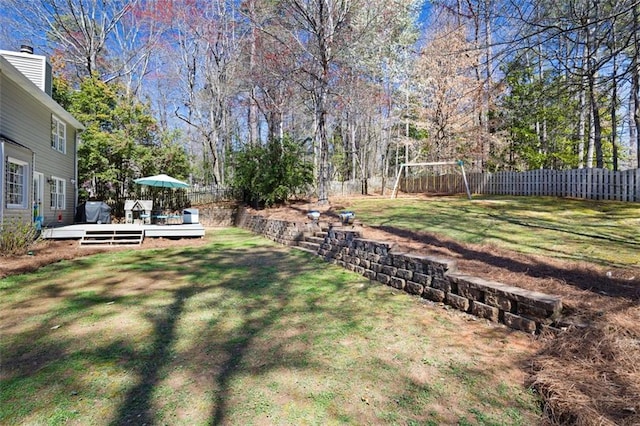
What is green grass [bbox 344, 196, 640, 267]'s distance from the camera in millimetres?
4883

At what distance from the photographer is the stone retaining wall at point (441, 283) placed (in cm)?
313

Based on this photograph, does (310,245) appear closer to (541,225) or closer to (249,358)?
(541,225)

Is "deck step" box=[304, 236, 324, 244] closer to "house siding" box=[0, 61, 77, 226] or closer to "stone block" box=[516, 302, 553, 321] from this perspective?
"stone block" box=[516, 302, 553, 321]

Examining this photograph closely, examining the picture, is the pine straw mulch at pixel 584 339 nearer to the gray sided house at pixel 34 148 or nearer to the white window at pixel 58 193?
the gray sided house at pixel 34 148

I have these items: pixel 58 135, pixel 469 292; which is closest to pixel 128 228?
pixel 58 135

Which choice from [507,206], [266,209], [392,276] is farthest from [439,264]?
[266,209]

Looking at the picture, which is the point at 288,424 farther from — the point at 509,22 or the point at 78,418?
the point at 509,22

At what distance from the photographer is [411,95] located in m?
21.0

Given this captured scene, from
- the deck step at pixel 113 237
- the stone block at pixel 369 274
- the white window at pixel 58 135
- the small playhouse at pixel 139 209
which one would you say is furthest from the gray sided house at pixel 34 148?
the stone block at pixel 369 274

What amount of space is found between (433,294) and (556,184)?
10521mm

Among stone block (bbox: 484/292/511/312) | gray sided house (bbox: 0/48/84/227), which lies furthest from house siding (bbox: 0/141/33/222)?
stone block (bbox: 484/292/511/312)

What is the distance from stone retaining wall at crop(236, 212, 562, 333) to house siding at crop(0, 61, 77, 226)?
7.61 meters

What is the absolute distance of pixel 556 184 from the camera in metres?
11.8

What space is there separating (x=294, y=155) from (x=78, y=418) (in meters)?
12.0
